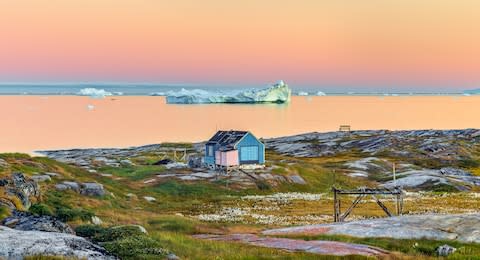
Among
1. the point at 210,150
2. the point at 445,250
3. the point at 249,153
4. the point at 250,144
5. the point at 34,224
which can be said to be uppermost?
the point at 34,224

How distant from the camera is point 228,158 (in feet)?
291

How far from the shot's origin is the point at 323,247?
31.1 meters

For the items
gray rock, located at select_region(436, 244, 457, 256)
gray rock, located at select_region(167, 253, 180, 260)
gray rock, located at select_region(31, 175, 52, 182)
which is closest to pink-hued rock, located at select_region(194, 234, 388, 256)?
gray rock, located at select_region(436, 244, 457, 256)

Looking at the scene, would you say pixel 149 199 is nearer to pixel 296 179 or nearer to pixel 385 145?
pixel 296 179

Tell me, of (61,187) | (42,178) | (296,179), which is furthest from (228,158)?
(42,178)

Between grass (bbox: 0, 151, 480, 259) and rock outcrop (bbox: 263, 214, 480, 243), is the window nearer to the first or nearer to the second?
grass (bbox: 0, 151, 480, 259)

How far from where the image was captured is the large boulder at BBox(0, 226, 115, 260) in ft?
65.8

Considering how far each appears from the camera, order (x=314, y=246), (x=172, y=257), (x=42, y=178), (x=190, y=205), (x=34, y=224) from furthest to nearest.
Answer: (x=190, y=205) < (x=42, y=178) < (x=314, y=246) < (x=34, y=224) < (x=172, y=257)

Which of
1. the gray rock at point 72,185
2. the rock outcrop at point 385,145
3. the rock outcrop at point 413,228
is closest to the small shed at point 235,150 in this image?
the gray rock at point 72,185

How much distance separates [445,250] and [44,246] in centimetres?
2079

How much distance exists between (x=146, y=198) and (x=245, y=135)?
26.1 meters

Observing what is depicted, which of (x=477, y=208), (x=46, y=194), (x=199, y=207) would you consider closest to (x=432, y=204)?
(x=477, y=208)

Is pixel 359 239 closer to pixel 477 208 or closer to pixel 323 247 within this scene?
pixel 323 247

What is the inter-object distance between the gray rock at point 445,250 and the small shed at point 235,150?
59.5 meters
